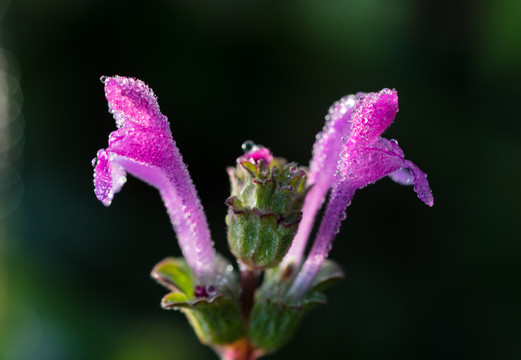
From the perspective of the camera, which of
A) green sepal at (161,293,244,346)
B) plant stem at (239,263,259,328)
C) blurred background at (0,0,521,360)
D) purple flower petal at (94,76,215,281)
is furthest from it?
blurred background at (0,0,521,360)

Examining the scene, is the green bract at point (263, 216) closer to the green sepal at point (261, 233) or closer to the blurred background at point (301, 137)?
the green sepal at point (261, 233)

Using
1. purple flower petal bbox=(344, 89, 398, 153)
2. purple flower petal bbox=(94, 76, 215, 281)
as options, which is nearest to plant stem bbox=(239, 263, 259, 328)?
purple flower petal bbox=(94, 76, 215, 281)

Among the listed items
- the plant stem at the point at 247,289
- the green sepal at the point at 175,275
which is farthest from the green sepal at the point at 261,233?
the green sepal at the point at 175,275

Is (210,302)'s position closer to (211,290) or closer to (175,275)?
(211,290)

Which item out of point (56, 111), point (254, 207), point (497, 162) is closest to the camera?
point (254, 207)

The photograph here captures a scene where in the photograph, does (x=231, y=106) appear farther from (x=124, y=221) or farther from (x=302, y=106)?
(x=124, y=221)

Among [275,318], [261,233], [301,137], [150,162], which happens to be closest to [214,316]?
[275,318]

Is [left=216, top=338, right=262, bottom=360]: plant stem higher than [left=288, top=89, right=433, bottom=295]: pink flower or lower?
lower

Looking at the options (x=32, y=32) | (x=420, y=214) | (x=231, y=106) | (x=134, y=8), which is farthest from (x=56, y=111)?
(x=420, y=214)

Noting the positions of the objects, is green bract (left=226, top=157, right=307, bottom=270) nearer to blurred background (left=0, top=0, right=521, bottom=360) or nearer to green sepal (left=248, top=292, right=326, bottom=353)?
green sepal (left=248, top=292, right=326, bottom=353)
